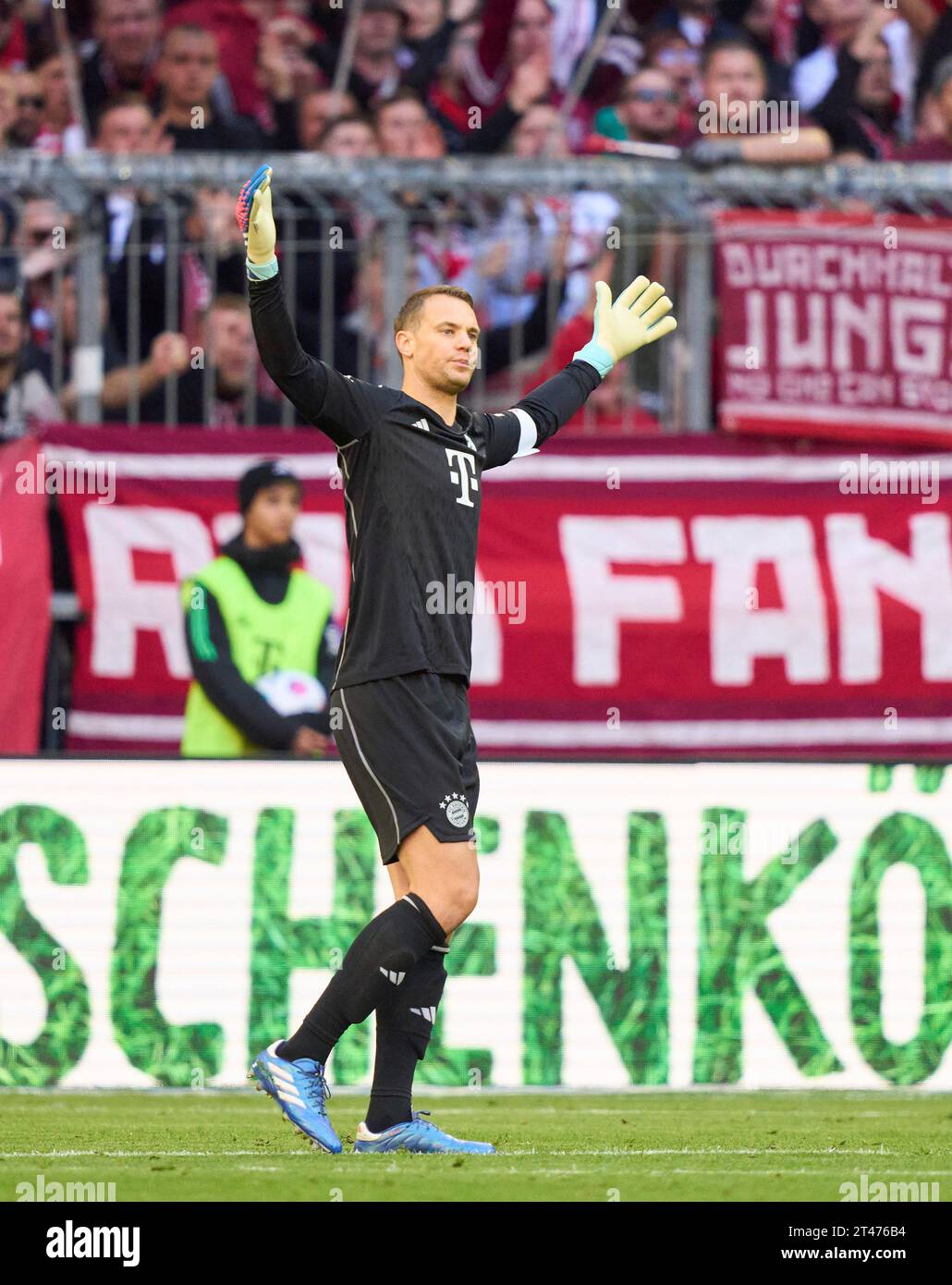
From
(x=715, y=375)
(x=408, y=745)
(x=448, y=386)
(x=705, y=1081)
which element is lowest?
(x=705, y=1081)

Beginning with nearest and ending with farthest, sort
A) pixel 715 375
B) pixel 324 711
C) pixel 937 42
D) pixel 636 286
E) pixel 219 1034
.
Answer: pixel 636 286 < pixel 219 1034 < pixel 324 711 < pixel 715 375 < pixel 937 42

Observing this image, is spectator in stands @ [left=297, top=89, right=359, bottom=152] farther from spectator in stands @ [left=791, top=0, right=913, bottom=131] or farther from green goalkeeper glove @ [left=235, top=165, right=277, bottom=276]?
green goalkeeper glove @ [left=235, top=165, right=277, bottom=276]

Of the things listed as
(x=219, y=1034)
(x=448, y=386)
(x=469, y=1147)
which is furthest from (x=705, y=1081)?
(x=448, y=386)

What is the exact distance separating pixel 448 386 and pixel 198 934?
129 inches

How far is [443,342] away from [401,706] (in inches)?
39.9

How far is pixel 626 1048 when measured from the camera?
30.5ft

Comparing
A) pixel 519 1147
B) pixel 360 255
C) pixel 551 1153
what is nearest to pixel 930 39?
pixel 360 255

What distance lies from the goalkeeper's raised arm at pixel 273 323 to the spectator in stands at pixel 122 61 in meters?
7.53

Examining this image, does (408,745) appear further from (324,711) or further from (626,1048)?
(324,711)

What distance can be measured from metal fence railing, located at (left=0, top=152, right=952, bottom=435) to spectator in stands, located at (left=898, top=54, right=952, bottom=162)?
733mm

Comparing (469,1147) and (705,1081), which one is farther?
(705,1081)

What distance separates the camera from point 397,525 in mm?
6602

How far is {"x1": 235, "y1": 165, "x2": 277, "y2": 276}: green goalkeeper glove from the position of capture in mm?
6324

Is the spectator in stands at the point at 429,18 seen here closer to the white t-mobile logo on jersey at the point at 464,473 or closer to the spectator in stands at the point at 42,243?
the spectator in stands at the point at 42,243
